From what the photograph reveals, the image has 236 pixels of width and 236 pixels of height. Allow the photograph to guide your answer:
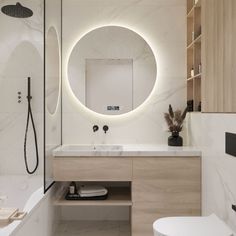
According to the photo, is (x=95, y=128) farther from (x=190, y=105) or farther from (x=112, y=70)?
(x=190, y=105)

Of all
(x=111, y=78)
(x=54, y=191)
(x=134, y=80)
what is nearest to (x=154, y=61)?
(x=134, y=80)

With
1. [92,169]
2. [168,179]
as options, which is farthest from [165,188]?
[92,169]

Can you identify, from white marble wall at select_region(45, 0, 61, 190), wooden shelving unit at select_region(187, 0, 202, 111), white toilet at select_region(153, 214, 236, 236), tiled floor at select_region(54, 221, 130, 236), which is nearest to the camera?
white toilet at select_region(153, 214, 236, 236)

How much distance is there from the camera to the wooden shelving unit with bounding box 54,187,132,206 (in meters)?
2.51

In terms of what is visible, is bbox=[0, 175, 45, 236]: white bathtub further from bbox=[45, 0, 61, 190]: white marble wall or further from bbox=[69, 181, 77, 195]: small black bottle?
bbox=[69, 181, 77, 195]: small black bottle

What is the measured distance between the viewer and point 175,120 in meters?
2.80

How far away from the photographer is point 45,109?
2.37 meters

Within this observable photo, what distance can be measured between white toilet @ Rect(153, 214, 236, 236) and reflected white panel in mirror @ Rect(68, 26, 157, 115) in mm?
1382

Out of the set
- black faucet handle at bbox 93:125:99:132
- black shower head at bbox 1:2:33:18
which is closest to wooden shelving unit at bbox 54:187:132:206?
black faucet handle at bbox 93:125:99:132

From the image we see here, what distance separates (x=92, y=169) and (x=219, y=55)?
4.54 feet

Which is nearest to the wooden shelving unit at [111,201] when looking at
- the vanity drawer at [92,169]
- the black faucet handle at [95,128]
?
the vanity drawer at [92,169]

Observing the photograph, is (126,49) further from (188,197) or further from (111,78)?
(188,197)

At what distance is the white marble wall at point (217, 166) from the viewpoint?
177 centimetres

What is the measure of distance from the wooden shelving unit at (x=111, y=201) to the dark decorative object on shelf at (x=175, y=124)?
26.6 inches
